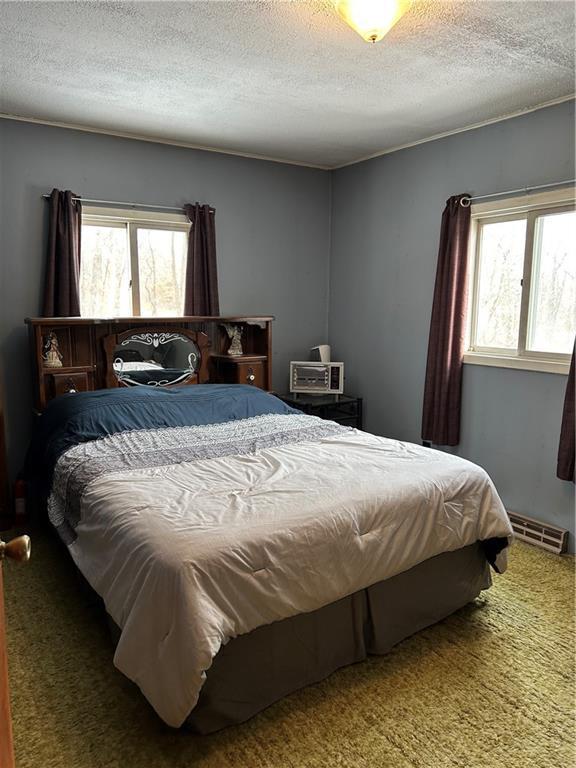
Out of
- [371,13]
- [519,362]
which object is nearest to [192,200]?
[371,13]

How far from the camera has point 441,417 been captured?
3725mm

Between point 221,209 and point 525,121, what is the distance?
2157 mm

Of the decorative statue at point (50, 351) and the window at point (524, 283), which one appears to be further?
the decorative statue at point (50, 351)

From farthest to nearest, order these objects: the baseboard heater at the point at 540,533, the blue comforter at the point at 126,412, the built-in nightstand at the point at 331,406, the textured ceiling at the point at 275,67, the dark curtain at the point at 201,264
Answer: the built-in nightstand at the point at 331,406
the dark curtain at the point at 201,264
the baseboard heater at the point at 540,533
the blue comforter at the point at 126,412
the textured ceiling at the point at 275,67

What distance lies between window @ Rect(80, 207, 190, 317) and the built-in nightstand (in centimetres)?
115

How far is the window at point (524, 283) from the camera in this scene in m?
3.17

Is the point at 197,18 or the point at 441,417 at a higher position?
the point at 197,18

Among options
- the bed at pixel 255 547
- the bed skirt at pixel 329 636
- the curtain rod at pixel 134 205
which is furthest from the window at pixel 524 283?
the curtain rod at pixel 134 205

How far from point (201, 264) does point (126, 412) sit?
142 centimetres

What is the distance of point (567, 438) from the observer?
303cm

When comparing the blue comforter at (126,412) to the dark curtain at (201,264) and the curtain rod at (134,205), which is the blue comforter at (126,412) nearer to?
the dark curtain at (201,264)

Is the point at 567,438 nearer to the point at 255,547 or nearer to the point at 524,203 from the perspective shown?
the point at 524,203

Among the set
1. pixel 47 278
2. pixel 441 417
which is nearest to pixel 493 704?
pixel 441 417

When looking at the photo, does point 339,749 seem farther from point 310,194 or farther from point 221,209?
point 310,194
